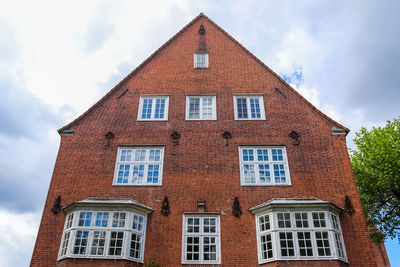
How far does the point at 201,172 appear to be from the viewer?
588 inches

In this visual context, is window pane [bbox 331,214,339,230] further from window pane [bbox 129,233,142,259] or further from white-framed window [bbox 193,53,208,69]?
white-framed window [bbox 193,53,208,69]

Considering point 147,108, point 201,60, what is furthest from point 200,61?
point 147,108

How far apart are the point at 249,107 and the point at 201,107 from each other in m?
2.77

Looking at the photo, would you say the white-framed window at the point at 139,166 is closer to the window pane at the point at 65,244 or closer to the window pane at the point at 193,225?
the window pane at the point at 193,225

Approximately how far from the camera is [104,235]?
12578mm

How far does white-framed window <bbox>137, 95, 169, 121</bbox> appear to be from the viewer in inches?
671

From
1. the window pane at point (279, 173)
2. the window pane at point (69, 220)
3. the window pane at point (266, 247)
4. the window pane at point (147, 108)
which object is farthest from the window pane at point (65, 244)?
the window pane at point (279, 173)

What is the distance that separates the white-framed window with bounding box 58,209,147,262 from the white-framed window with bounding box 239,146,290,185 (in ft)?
18.1

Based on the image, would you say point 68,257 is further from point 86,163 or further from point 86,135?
point 86,135

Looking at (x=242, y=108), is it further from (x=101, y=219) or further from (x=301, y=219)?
(x=101, y=219)

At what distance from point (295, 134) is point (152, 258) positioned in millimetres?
9415

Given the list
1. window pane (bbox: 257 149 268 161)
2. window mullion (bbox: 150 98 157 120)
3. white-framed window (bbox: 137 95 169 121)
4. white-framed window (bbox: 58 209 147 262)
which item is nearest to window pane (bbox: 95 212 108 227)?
white-framed window (bbox: 58 209 147 262)

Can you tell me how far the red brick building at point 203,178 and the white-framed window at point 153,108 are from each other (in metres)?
Answer: 0.06

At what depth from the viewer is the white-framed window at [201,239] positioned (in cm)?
1285
